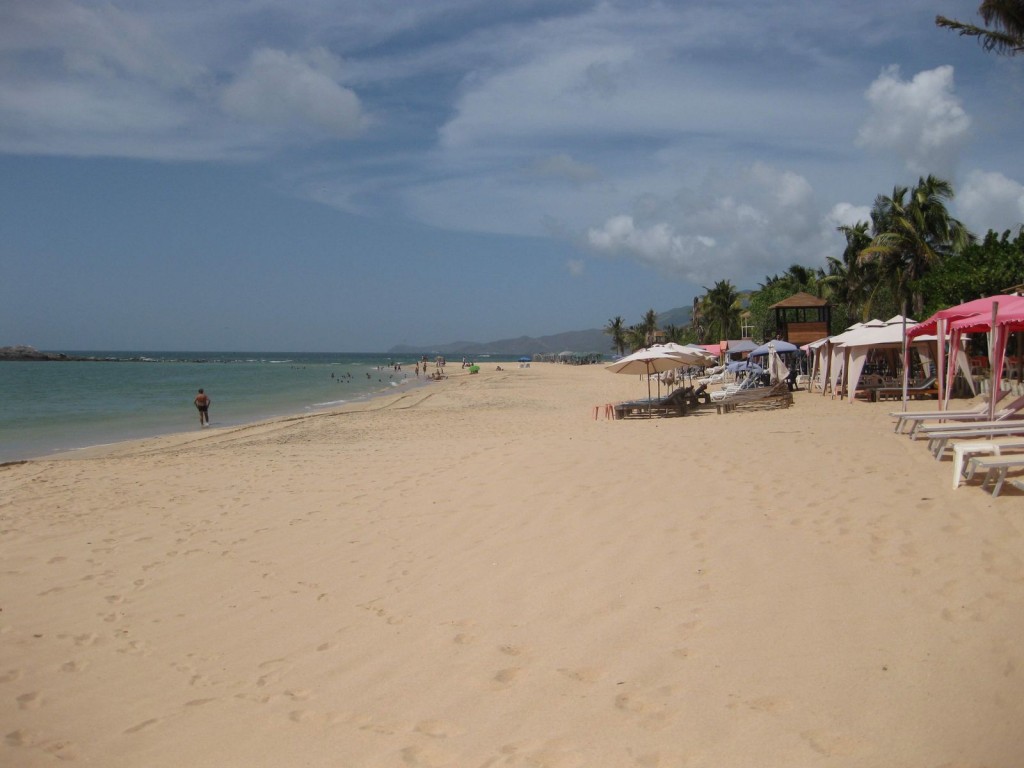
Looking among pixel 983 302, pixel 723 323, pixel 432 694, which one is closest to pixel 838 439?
pixel 983 302

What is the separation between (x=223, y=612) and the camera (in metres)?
5.16

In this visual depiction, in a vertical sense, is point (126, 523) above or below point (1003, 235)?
below

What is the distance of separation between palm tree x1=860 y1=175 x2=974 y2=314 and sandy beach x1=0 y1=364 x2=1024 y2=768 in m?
23.4

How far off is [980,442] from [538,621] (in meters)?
5.03

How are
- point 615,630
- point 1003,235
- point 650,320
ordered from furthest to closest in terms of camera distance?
point 650,320
point 1003,235
point 615,630

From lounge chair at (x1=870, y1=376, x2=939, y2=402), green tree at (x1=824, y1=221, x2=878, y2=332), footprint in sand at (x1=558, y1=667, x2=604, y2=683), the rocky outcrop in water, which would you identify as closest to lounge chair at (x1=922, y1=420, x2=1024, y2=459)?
footprint in sand at (x1=558, y1=667, x2=604, y2=683)

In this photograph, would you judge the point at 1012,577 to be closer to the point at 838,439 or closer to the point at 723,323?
the point at 838,439

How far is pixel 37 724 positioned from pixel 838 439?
30.5 ft

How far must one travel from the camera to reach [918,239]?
28.7m

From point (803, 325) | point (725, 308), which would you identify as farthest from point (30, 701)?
point (725, 308)

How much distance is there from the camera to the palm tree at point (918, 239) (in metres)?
28.9

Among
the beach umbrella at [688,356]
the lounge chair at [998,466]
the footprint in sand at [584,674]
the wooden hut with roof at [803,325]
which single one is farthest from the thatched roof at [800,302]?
the footprint in sand at [584,674]

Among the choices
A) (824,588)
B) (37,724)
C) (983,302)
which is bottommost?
(37,724)

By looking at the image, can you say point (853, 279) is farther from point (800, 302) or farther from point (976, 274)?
point (976, 274)
